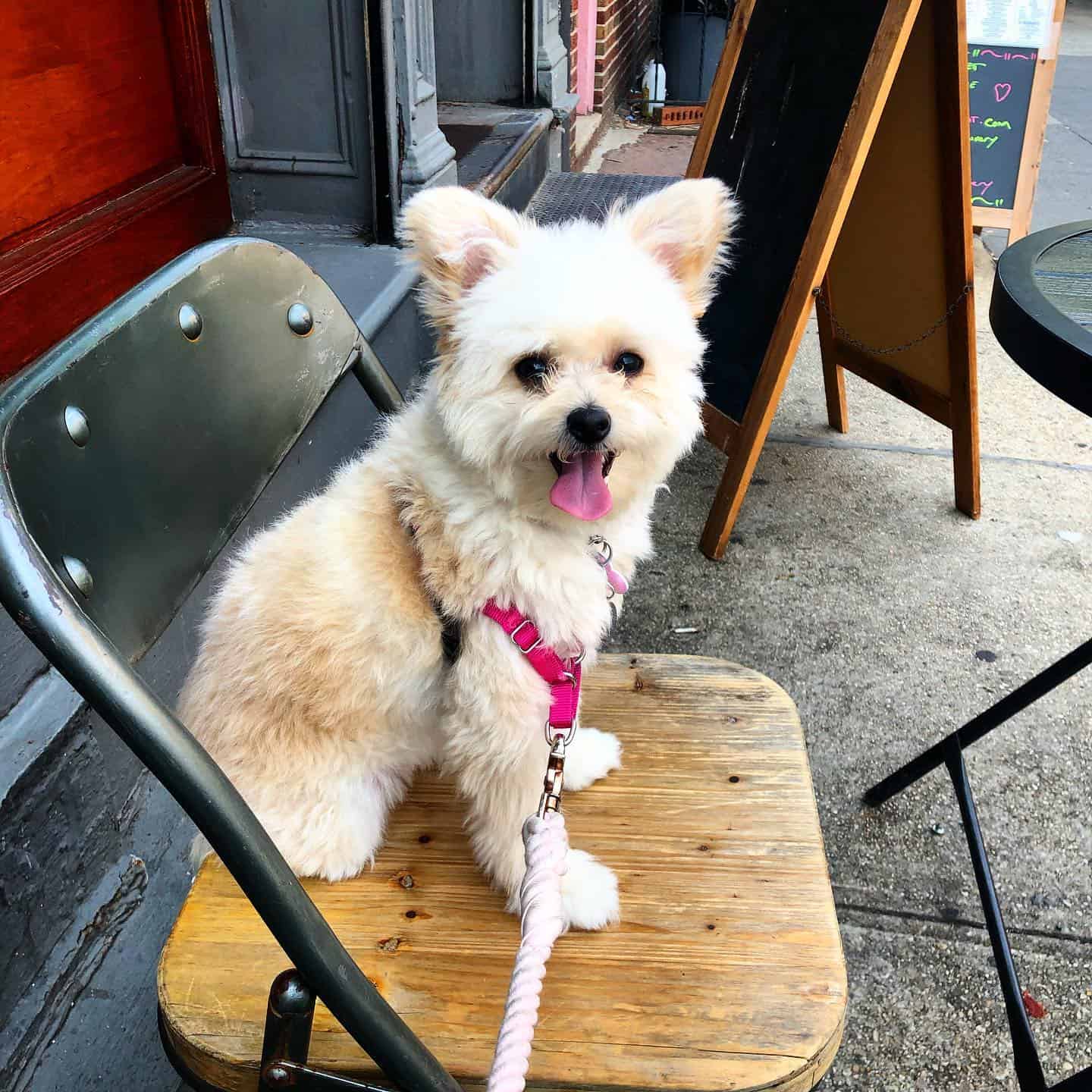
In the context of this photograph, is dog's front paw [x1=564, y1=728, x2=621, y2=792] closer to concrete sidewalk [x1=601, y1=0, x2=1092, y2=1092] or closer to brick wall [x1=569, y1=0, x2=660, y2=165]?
concrete sidewalk [x1=601, y1=0, x2=1092, y2=1092]

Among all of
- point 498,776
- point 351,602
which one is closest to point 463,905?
point 498,776

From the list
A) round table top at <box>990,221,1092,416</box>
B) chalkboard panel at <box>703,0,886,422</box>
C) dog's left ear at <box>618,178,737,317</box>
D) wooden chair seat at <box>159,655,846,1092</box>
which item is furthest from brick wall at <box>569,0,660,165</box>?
wooden chair seat at <box>159,655,846,1092</box>

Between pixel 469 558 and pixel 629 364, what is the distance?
0.41m

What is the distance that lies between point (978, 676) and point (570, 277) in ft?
6.75

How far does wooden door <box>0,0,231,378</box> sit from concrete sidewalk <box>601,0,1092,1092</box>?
1868 millimetres

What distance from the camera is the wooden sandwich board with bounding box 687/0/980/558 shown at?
2.79 meters

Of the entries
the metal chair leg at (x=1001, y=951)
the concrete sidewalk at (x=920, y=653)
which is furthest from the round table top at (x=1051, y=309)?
the concrete sidewalk at (x=920, y=653)

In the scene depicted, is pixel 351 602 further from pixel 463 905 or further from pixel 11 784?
pixel 11 784

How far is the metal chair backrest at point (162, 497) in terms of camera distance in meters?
0.80

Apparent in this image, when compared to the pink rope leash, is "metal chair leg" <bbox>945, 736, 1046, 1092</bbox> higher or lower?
lower

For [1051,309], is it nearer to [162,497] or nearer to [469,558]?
[469,558]

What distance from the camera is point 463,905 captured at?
1.29 m

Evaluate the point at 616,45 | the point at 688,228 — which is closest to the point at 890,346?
the point at 688,228

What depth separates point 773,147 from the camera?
3.14 metres
